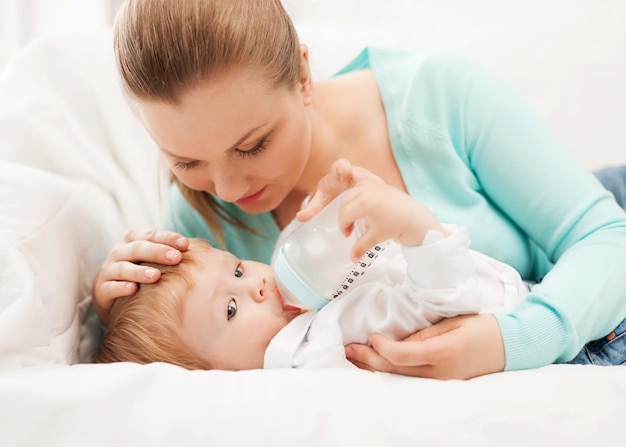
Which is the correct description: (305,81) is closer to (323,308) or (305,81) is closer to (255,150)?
(255,150)

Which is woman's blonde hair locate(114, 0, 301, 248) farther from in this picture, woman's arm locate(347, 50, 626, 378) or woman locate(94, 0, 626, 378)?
woman's arm locate(347, 50, 626, 378)

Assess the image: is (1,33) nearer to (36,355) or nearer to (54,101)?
(54,101)

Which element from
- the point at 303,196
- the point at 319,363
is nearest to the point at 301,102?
the point at 303,196

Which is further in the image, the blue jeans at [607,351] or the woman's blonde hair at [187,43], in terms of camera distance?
the blue jeans at [607,351]

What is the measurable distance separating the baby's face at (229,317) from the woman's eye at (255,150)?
0.18 metres

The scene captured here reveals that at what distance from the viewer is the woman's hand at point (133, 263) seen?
117 cm

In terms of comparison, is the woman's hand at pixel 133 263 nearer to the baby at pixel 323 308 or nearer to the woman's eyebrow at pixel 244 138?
the baby at pixel 323 308

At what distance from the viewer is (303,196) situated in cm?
151

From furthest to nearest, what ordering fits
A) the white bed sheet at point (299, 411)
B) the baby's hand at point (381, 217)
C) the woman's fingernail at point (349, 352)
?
the woman's fingernail at point (349, 352), the baby's hand at point (381, 217), the white bed sheet at point (299, 411)

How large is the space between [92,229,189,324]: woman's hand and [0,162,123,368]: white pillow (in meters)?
0.05

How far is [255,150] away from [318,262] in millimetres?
213

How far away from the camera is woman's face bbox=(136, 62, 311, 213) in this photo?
3.56 ft

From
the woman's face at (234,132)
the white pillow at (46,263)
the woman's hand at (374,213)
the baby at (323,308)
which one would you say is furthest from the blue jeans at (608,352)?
the white pillow at (46,263)

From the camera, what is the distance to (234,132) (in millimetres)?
1110
